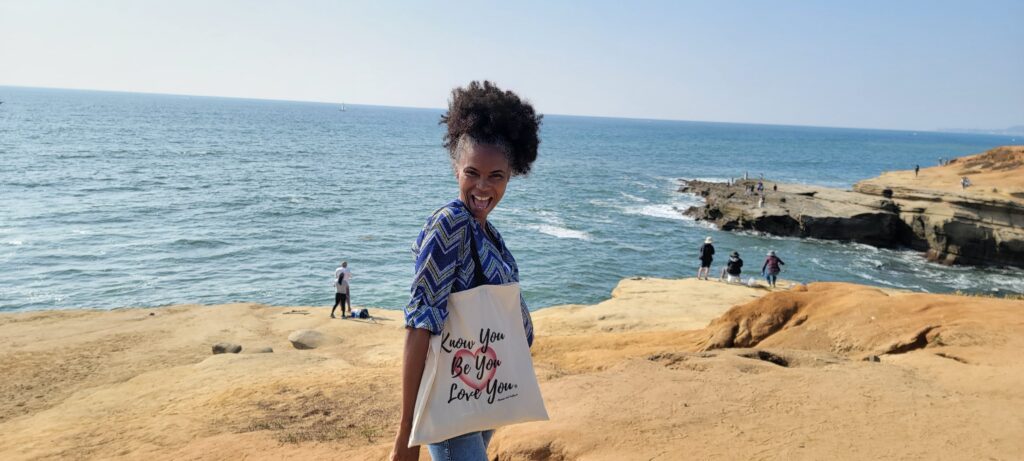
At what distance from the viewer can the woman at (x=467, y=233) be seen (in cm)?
220

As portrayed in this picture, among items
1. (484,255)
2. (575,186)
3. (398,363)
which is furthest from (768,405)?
(575,186)

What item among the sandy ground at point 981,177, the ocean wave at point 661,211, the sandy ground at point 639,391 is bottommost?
A: the ocean wave at point 661,211

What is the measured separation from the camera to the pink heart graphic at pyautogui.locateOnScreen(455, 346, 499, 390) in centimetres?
224

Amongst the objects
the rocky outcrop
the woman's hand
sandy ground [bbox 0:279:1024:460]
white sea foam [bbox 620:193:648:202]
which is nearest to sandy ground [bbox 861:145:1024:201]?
the rocky outcrop

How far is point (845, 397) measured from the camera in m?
5.90

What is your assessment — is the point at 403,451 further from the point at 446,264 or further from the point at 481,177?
the point at 481,177

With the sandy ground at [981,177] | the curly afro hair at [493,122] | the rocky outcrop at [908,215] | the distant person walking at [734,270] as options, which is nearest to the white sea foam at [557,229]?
A: the rocky outcrop at [908,215]

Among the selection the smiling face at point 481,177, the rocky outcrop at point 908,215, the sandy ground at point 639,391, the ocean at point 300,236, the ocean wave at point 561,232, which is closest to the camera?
the smiling face at point 481,177

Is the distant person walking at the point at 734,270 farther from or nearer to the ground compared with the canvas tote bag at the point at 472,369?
nearer to the ground

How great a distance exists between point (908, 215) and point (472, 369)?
38.9 m

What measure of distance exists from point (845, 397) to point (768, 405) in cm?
81

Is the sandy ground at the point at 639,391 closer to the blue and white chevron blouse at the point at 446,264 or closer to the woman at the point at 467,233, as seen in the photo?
the woman at the point at 467,233

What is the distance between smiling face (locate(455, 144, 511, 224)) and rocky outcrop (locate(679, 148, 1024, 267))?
36260 millimetres

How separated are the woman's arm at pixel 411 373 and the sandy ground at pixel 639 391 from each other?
2825mm
